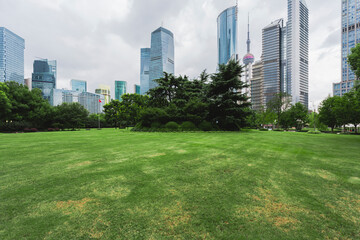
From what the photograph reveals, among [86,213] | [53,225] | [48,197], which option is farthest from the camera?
[48,197]

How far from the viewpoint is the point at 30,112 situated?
2927 cm

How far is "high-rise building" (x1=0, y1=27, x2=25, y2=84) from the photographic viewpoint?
378ft

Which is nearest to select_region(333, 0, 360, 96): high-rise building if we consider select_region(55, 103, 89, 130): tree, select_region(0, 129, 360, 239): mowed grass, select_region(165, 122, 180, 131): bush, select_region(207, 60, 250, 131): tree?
select_region(207, 60, 250, 131): tree

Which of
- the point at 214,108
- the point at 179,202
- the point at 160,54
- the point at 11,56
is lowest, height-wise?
the point at 179,202

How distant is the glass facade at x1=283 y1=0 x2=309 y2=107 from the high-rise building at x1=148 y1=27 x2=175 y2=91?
104 metres

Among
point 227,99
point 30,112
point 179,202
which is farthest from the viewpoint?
point 30,112

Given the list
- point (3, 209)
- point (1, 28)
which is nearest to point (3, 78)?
point (1, 28)

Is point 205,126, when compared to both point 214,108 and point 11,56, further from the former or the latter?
point 11,56

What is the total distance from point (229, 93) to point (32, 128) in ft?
119

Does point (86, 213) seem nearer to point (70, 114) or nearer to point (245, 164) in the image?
point (245, 164)

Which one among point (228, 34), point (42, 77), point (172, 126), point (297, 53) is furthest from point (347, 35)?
point (42, 77)

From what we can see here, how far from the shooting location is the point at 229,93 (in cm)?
2072

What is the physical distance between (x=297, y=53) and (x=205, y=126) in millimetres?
150005

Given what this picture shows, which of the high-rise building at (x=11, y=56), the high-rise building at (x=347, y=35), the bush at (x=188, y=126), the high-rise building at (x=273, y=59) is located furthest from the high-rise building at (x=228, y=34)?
the high-rise building at (x=11, y=56)
